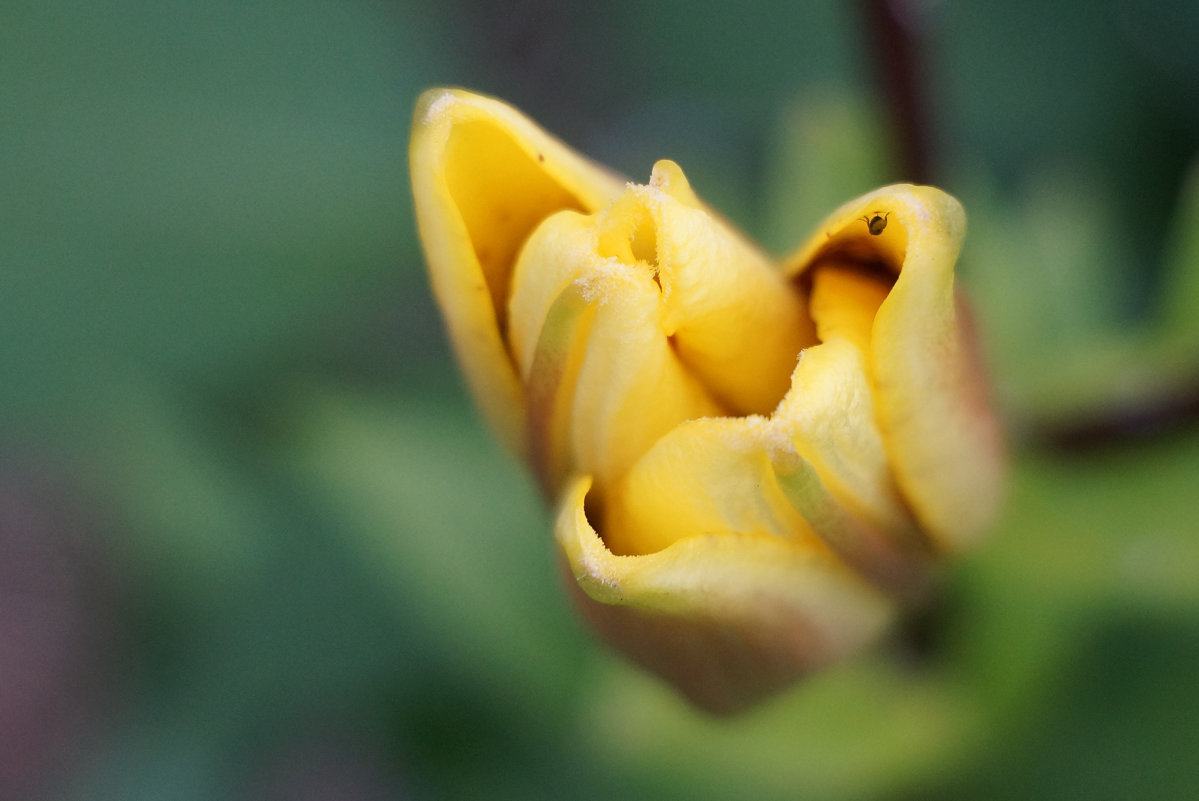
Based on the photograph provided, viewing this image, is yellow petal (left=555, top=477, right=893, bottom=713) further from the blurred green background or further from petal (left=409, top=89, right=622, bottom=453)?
the blurred green background

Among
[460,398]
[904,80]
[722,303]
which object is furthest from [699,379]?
[460,398]

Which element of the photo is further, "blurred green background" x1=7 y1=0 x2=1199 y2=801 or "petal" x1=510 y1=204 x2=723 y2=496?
"blurred green background" x1=7 y1=0 x2=1199 y2=801

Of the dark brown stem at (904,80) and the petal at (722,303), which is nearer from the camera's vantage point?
the petal at (722,303)

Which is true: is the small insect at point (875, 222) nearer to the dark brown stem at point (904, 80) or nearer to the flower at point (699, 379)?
the flower at point (699, 379)

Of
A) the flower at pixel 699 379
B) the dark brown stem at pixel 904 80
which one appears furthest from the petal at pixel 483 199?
the dark brown stem at pixel 904 80

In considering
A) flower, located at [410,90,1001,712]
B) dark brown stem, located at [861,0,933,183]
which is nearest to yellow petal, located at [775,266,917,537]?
flower, located at [410,90,1001,712]

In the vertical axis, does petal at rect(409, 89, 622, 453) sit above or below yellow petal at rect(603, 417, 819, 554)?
above
